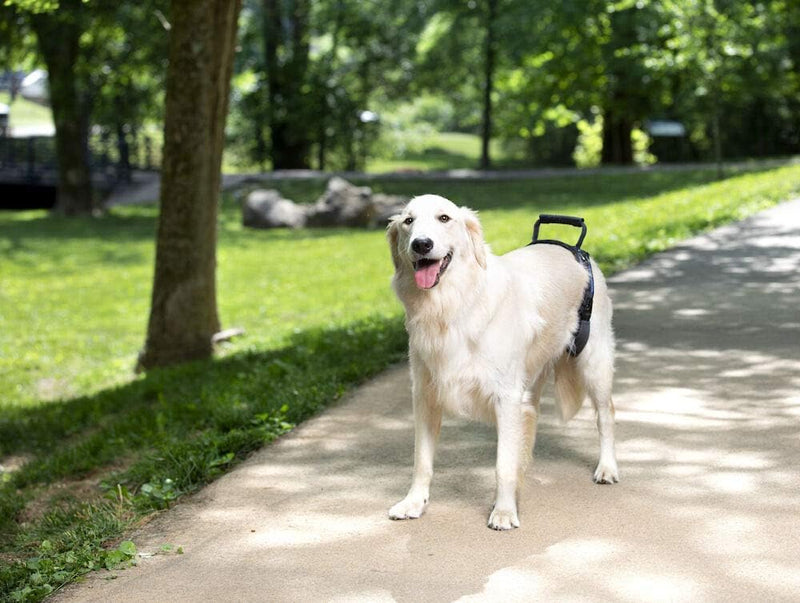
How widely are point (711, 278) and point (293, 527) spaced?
7.06 m

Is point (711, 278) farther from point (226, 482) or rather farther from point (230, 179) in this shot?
point (230, 179)

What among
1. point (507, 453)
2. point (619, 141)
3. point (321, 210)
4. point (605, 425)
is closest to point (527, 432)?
point (507, 453)

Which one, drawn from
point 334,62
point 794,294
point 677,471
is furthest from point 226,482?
point 334,62

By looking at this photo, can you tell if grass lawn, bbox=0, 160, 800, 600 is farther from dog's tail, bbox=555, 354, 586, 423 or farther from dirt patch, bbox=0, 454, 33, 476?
dog's tail, bbox=555, 354, 586, 423

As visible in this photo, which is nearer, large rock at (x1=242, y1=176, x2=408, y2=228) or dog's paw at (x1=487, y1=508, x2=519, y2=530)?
dog's paw at (x1=487, y1=508, x2=519, y2=530)

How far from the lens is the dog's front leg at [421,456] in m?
5.16

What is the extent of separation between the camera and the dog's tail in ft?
18.7

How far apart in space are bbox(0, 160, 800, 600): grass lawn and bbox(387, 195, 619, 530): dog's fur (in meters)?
1.56

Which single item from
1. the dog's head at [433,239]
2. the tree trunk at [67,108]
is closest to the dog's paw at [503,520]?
the dog's head at [433,239]

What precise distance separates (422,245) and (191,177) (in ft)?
21.7

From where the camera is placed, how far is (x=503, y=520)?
4.92 m

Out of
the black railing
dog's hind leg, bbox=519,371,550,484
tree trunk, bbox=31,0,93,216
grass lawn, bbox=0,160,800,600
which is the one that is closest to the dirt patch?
grass lawn, bbox=0,160,800,600

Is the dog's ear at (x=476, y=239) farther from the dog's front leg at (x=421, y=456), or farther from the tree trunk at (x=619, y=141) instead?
the tree trunk at (x=619, y=141)

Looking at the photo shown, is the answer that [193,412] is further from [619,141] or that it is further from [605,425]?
[619,141]
